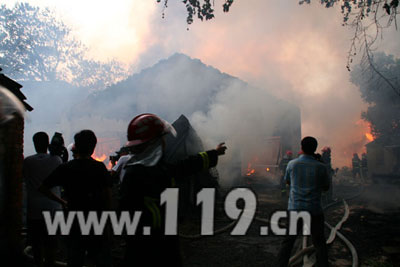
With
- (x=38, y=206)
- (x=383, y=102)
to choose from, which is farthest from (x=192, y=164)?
(x=383, y=102)

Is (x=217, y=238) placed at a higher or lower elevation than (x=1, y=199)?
lower

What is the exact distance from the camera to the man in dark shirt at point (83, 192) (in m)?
2.76

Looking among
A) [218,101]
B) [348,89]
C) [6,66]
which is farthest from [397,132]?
[6,66]

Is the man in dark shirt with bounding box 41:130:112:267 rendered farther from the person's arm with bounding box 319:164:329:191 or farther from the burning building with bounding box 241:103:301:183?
the burning building with bounding box 241:103:301:183

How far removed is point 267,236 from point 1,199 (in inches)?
235

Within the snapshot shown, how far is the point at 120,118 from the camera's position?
19156 millimetres

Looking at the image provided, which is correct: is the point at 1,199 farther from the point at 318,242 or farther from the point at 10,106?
the point at 318,242

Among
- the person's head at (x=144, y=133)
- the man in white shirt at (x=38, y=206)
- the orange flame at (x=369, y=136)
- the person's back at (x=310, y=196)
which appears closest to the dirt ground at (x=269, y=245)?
the person's back at (x=310, y=196)

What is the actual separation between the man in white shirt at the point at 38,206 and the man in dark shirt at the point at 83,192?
0.84m

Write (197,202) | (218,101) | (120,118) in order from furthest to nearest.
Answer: (120,118) < (218,101) < (197,202)

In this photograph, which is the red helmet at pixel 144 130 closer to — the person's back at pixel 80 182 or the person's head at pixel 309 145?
the person's back at pixel 80 182

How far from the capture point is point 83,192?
2.76 metres

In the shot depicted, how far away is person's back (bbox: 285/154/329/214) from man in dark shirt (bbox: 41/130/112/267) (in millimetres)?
2509

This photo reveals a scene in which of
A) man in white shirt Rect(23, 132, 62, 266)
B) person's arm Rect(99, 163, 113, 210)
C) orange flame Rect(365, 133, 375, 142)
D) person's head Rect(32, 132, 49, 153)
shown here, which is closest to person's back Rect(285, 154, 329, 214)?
person's arm Rect(99, 163, 113, 210)
